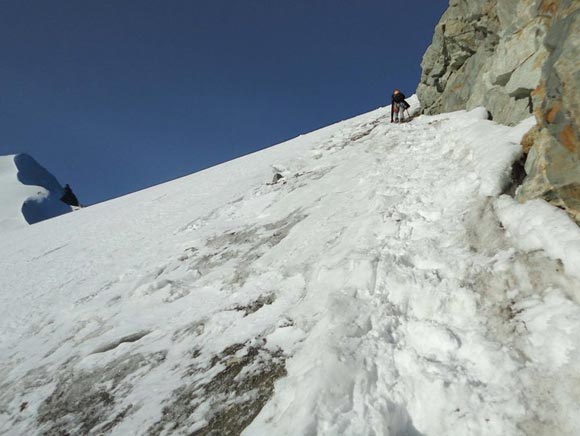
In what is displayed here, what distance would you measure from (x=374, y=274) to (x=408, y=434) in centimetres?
243

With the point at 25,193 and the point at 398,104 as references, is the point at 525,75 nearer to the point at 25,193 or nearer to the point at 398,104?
the point at 398,104

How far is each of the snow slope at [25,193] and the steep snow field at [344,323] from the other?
148 ft

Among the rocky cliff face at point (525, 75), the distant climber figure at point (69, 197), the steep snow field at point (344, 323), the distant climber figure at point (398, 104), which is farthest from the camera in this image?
the distant climber figure at point (69, 197)

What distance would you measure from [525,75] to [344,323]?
25.9 ft

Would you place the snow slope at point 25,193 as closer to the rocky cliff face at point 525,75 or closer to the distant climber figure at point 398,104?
the distant climber figure at point 398,104

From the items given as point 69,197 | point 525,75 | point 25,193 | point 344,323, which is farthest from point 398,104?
point 69,197

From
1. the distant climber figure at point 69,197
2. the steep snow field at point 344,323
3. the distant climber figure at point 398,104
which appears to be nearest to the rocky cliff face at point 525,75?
the steep snow field at point 344,323

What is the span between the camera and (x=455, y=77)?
15.2m

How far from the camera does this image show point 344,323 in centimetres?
463

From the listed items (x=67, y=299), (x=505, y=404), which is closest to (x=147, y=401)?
(x=505, y=404)

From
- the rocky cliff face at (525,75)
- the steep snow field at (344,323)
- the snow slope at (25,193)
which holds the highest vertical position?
the snow slope at (25,193)

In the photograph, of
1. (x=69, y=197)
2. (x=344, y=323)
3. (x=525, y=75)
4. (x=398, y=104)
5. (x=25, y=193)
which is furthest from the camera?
(x=69, y=197)

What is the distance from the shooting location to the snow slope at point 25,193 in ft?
181

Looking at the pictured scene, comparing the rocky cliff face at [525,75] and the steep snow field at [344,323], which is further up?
the rocky cliff face at [525,75]
